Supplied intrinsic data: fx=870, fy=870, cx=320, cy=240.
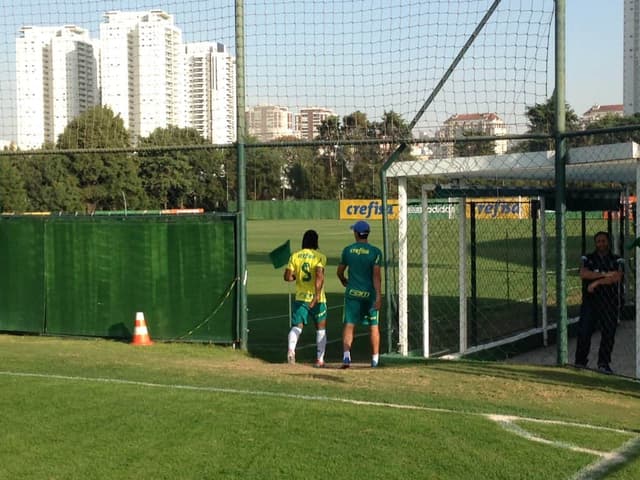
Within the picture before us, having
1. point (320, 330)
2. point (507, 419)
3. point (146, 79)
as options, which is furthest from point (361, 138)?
point (507, 419)

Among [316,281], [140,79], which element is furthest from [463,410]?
[140,79]

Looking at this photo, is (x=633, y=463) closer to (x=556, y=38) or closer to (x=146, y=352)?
(x=556, y=38)

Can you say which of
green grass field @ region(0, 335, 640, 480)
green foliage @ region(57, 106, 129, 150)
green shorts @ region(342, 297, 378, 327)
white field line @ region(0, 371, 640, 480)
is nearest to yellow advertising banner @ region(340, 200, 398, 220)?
green foliage @ region(57, 106, 129, 150)

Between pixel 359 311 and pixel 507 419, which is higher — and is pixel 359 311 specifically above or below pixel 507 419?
above

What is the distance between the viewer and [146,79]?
13.2 m

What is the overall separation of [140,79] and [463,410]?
8.25 m

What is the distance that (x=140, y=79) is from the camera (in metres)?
13.3

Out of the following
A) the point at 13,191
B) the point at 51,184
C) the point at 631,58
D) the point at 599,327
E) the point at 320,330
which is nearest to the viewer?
the point at 631,58

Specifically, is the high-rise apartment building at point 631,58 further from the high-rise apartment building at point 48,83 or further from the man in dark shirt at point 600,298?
A: the high-rise apartment building at point 48,83

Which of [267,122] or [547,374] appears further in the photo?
[267,122]

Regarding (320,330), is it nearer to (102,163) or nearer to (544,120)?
(544,120)

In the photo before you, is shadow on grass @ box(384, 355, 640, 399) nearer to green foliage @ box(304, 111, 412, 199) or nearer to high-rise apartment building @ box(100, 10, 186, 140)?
green foliage @ box(304, 111, 412, 199)

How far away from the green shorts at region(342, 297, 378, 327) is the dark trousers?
2.58m

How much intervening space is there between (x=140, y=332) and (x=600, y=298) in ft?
20.2
